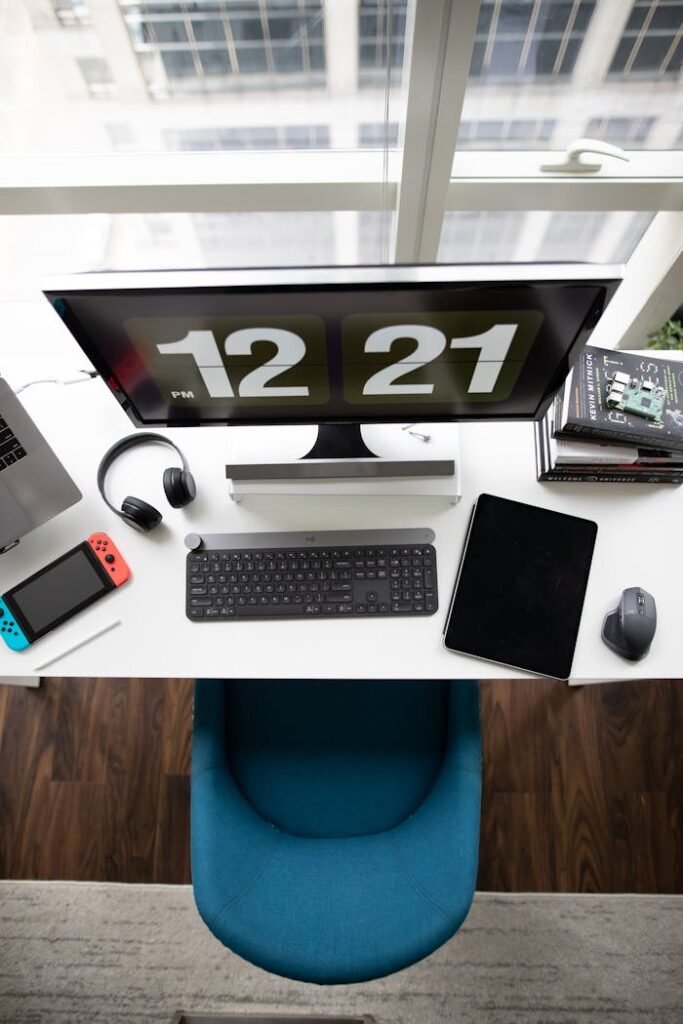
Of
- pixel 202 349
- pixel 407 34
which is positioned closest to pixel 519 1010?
pixel 202 349

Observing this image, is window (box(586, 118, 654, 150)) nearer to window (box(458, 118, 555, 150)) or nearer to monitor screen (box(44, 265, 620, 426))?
window (box(458, 118, 555, 150))

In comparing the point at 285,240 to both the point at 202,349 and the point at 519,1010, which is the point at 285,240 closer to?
the point at 202,349

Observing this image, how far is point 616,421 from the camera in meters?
1.12

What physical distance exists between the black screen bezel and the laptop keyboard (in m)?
0.19

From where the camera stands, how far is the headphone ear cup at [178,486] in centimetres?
117

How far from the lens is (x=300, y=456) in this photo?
3.99 ft

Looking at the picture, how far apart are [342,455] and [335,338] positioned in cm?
31

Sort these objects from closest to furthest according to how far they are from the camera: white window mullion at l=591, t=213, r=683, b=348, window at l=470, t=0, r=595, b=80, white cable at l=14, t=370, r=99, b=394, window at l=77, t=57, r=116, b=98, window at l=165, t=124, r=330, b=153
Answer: window at l=470, t=0, r=595, b=80, white cable at l=14, t=370, r=99, b=394, window at l=77, t=57, r=116, b=98, window at l=165, t=124, r=330, b=153, white window mullion at l=591, t=213, r=683, b=348

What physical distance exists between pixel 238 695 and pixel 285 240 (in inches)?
59.5


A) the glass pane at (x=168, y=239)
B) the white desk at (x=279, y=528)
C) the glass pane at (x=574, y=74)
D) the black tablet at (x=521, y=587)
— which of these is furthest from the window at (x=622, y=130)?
the black tablet at (x=521, y=587)

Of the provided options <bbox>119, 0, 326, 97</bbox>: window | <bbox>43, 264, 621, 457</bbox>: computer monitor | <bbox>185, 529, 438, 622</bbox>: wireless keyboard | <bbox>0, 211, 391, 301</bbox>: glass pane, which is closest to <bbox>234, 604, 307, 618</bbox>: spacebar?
<bbox>185, 529, 438, 622</bbox>: wireless keyboard

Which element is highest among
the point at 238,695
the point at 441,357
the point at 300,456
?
the point at 441,357

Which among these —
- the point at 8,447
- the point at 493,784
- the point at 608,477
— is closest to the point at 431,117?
the point at 608,477

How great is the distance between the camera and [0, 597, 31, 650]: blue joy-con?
1.14 metres
